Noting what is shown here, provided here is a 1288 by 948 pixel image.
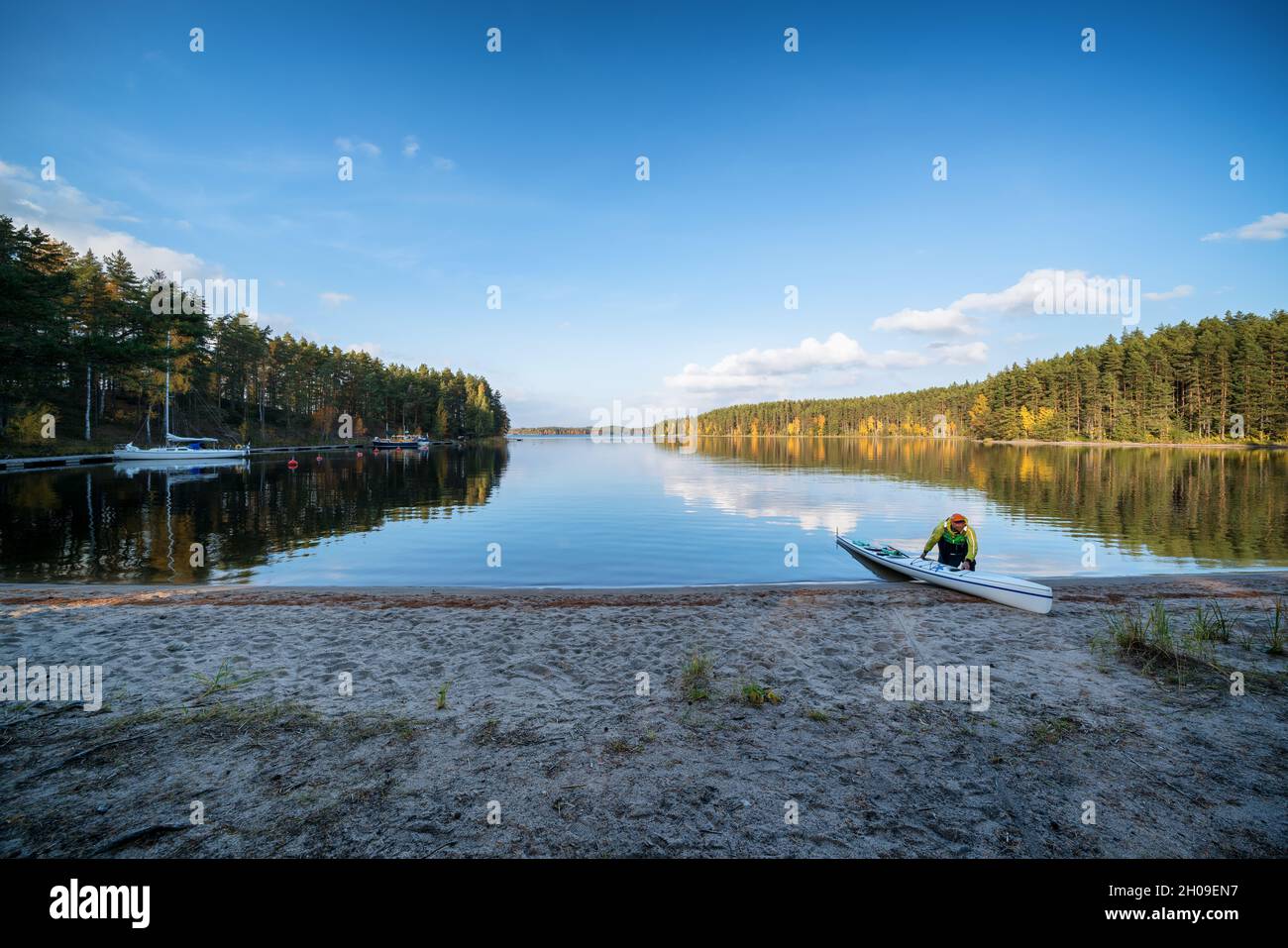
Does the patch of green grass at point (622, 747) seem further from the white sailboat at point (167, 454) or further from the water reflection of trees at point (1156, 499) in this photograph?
the white sailboat at point (167, 454)

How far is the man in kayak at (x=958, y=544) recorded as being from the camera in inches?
619

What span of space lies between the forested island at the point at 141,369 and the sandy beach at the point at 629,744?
55.5m

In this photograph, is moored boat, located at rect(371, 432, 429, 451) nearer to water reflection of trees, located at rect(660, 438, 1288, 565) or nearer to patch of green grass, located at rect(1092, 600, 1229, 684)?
water reflection of trees, located at rect(660, 438, 1288, 565)

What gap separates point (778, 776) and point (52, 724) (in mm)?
8745

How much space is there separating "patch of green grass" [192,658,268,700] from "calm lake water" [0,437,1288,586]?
861cm

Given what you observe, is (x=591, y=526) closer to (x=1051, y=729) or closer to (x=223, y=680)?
(x=223, y=680)

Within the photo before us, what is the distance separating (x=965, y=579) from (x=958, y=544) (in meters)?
1.99

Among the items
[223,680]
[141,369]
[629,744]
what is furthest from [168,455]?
[629,744]

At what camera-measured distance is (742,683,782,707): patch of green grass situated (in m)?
7.82

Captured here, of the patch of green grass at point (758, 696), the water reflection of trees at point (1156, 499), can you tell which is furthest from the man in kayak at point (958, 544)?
the water reflection of trees at point (1156, 499)

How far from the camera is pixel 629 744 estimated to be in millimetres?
6629
